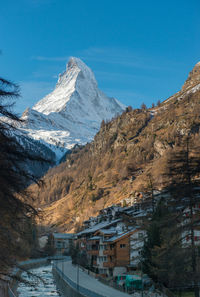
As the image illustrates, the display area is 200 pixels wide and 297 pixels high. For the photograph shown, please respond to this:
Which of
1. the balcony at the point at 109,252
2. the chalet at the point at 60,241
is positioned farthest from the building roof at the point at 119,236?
the chalet at the point at 60,241

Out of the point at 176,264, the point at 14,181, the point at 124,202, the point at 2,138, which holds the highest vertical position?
the point at 124,202

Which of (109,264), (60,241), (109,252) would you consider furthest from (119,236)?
(60,241)

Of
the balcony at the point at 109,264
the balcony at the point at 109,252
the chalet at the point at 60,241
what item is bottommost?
the balcony at the point at 109,264

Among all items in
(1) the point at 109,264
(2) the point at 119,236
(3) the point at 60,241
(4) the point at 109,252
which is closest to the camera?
(1) the point at 109,264

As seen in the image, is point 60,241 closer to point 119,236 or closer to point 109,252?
point 109,252

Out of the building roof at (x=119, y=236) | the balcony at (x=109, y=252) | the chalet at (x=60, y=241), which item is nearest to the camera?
the building roof at (x=119, y=236)

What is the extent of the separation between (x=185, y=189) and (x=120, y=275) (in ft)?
125

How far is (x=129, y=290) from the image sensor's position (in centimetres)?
5088

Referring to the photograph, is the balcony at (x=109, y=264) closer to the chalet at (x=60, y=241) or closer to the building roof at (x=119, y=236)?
the building roof at (x=119, y=236)

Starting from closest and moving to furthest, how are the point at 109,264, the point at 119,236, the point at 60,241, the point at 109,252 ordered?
the point at 109,264, the point at 119,236, the point at 109,252, the point at 60,241

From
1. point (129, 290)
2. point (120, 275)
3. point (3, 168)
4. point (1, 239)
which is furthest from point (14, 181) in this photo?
point (120, 275)

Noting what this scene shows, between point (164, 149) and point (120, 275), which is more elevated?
point (164, 149)

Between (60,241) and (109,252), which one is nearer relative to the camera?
(109,252)

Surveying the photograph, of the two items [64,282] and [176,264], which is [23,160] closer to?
[176,264]
